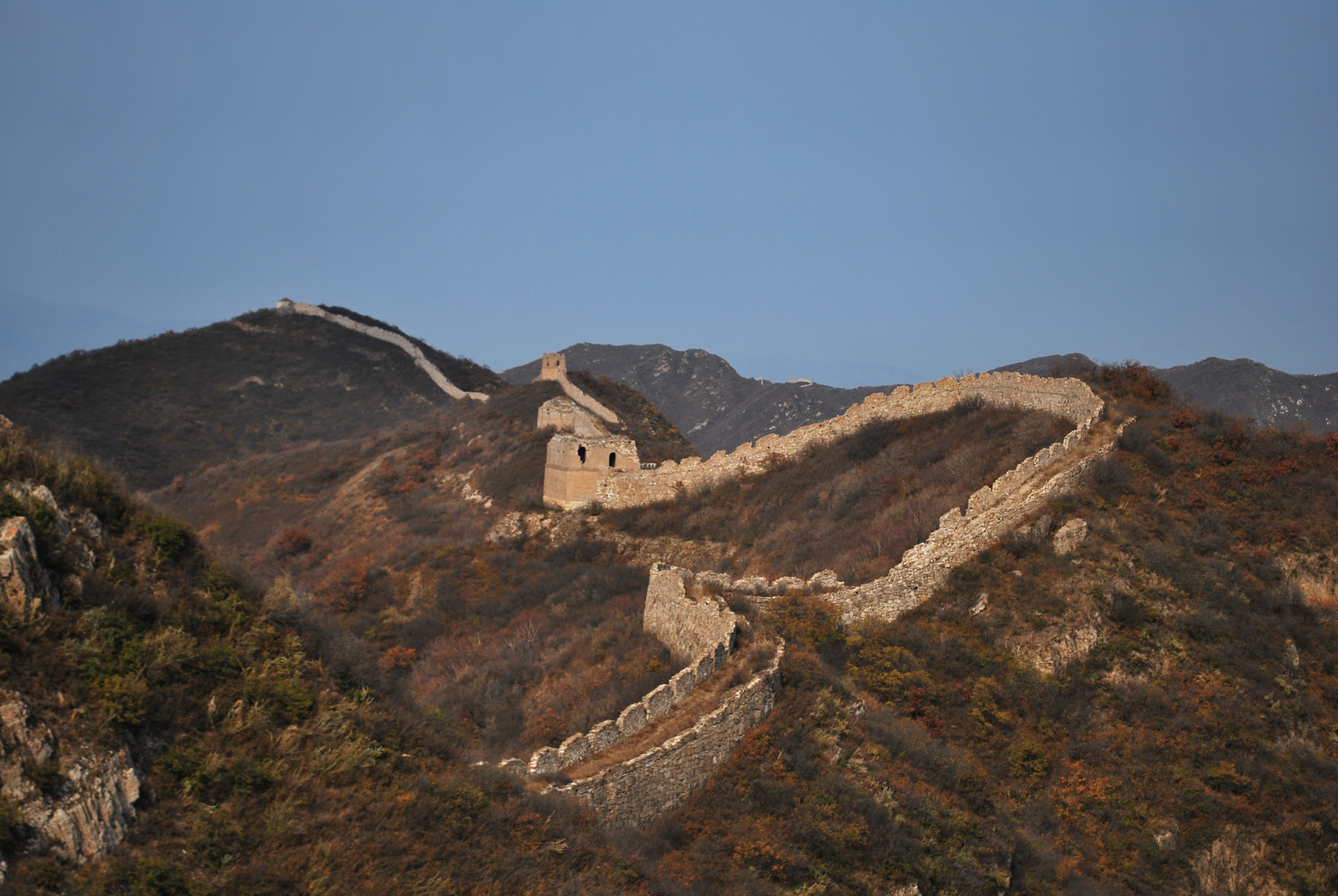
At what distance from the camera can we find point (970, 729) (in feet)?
48.4

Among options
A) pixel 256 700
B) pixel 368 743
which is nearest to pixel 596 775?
pixel 368 743

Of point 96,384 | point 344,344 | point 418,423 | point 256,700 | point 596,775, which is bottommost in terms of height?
point 596,775

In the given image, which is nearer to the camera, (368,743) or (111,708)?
(111,708)

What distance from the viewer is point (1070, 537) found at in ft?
58.7

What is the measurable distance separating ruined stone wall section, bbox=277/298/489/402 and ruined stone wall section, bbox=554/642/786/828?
57.3m

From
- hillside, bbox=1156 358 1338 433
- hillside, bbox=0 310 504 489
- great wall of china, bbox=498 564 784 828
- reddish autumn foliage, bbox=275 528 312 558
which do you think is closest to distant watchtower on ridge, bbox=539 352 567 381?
hillside, bbox=0 310 504 489

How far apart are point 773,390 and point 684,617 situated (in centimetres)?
7110

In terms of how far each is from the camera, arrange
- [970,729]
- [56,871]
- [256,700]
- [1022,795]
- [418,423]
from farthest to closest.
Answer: [418,423], [970,729], [1022,795], [256,700], [56,871]

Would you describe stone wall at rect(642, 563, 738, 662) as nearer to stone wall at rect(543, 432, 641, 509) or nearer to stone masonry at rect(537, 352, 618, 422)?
stone wall at rect(543, 432, 641, 509)

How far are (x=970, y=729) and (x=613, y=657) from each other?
254 inches

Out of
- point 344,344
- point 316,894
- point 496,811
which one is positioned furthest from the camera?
point 344,344

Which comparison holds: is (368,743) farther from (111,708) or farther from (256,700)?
(111,708)

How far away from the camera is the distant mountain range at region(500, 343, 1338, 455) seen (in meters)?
48.2

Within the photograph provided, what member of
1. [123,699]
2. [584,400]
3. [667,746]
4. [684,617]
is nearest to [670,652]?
[684,617]
